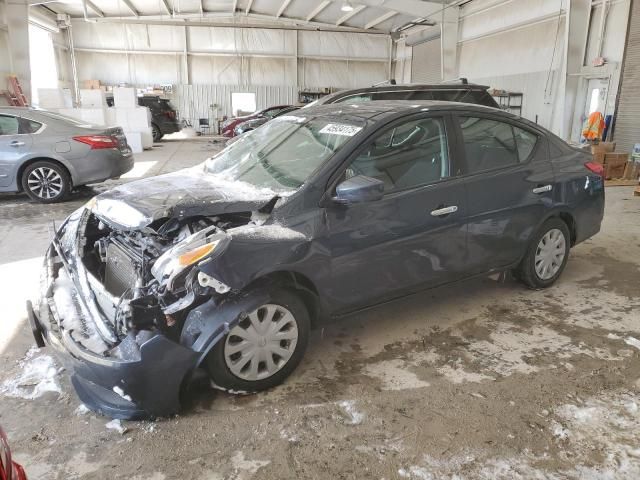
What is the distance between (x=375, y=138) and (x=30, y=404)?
92.4 inches

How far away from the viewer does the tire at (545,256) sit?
3754mm

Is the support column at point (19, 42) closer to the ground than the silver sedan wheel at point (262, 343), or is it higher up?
higher up

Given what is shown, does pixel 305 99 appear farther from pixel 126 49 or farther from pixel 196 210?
pixel 196 210

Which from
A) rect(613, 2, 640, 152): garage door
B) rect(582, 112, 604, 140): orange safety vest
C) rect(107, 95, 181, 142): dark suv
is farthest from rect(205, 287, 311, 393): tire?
rect(107, 95, 181, 142): dark suv

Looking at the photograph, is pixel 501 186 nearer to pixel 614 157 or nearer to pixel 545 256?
pixel 545 256

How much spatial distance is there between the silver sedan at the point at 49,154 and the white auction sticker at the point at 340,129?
5093 millimetres

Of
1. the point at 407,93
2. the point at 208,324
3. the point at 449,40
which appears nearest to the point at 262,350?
the point at 208,324

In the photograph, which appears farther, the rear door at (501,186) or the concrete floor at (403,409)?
the rear door at (501,186)

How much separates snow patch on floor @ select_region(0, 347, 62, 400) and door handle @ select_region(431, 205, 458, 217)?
234 centimetres

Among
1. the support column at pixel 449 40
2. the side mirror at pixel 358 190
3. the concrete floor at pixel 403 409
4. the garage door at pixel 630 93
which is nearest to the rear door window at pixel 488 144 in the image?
the side mirror at pixel 358 190

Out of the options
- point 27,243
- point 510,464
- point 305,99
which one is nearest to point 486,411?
point 510,464

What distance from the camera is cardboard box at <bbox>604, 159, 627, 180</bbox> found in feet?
30.7

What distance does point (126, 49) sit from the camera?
22.5m

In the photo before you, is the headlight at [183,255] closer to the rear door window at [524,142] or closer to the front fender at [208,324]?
the front fender at [208,324]
